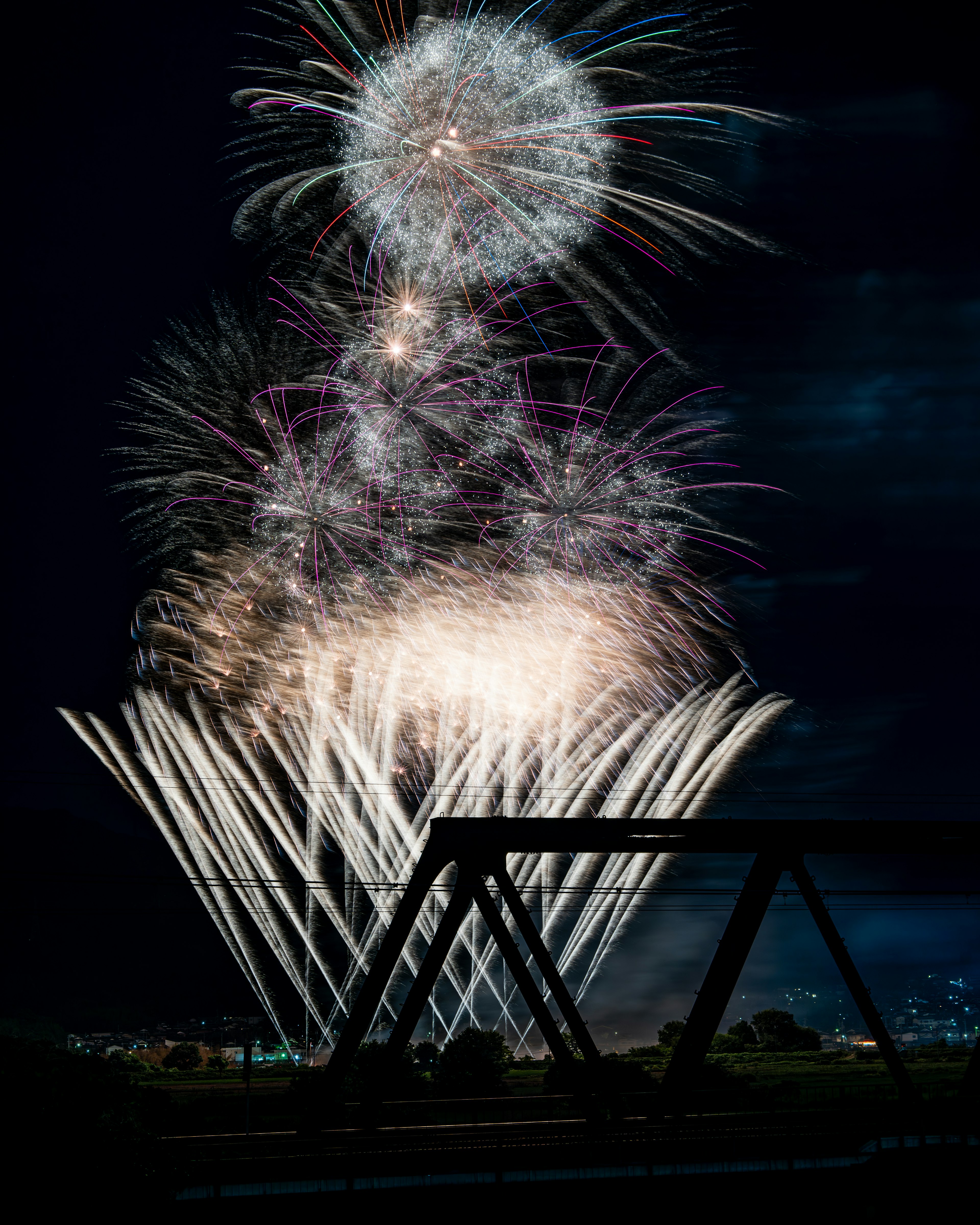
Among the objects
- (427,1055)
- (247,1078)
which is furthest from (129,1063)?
(247,1078)

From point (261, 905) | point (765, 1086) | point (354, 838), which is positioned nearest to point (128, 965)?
point (261, 905)

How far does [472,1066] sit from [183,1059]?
24.4 m

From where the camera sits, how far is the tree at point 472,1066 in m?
36.4

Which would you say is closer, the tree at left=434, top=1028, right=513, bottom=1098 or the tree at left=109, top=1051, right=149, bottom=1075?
the tree at left=434, top=1028, right=513, bottom=1098

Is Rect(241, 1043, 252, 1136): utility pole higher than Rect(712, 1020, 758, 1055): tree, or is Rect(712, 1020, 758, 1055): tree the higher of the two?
Rect(712, 1020, 758, 1055): tree

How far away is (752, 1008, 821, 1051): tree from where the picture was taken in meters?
57.2

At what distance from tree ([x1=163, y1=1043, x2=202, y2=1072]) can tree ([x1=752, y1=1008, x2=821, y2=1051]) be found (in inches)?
1220

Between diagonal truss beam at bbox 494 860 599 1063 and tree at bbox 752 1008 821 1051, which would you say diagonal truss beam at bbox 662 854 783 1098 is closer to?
diagonal truss beam at bbox 494 860 599 1063

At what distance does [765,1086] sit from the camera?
85.4 feet

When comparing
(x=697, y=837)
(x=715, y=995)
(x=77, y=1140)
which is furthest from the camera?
(x=697, y=837)

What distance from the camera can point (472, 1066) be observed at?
38781 mm

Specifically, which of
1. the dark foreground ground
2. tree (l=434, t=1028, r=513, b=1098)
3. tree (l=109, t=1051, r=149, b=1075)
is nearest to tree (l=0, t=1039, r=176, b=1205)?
the dark foreground ground

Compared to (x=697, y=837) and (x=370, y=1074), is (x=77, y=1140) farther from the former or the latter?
(x=370, y=1074)

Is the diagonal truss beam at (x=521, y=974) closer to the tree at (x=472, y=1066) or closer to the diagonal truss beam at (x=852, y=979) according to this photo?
the diagonal truss beam at (x=852, y=979)
